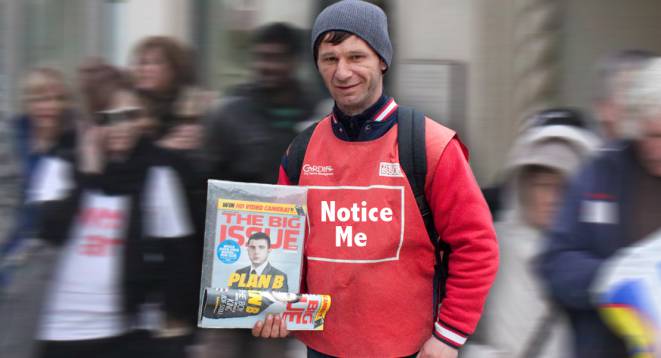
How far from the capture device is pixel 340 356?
10.1 ft

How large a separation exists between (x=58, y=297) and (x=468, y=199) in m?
2.08

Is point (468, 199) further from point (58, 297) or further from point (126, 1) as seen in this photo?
point (126, 1)

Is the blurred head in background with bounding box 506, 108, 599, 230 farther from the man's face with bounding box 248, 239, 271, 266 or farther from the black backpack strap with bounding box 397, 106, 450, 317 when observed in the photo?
the man's face with bounding box 248, 239, 271, 266

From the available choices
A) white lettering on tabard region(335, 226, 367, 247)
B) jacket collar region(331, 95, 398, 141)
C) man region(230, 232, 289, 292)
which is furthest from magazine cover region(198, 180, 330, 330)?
jacket collar region(331, 95, 398, 141)

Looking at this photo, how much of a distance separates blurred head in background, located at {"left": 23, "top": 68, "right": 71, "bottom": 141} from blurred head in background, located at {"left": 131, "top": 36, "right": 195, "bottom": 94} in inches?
13.6

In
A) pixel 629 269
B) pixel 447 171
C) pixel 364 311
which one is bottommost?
pixel 364 311

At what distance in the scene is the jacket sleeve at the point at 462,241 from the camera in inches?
116

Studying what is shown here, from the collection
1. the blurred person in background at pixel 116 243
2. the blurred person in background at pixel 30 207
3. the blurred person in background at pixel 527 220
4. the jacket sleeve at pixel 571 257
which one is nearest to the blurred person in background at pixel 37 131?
the blurred person in background at pixel 30 207

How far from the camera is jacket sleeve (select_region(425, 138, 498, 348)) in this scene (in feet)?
9.67

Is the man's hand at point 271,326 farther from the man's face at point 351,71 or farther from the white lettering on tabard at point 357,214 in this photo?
the man's face at point 351,71

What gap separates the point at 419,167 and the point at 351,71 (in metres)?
0.32

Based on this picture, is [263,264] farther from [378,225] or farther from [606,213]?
[606,213]

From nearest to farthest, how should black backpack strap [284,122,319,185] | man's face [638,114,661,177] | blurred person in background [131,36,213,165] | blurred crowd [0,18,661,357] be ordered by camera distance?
man's face [638,114,661,177] → black backpack strap [284,122,319,185] → blurred crowd [0,18,661,357] → blurred person in background [131,36,213,165]

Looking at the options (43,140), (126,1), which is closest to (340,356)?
(43,140)
